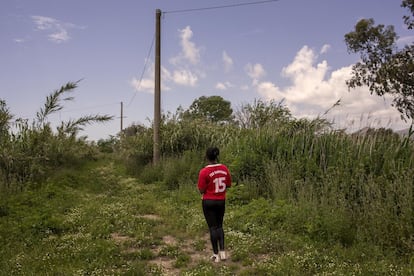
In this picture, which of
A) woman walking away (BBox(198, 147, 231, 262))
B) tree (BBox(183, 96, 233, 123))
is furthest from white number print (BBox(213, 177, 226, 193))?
tree (BBox(183, 96, 233, 123))

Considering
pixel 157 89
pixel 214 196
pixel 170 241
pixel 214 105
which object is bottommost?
pixel 170 241

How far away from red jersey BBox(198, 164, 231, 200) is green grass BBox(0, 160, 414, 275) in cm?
109

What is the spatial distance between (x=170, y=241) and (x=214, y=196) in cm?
176

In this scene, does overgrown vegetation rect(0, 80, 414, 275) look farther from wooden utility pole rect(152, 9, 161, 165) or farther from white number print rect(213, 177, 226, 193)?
wooden utility pole rect(152, 9, 161, 165)

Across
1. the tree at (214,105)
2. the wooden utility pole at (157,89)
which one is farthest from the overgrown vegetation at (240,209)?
the tree at (214,105)

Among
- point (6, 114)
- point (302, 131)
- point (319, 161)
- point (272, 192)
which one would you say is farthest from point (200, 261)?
point (6, 114)

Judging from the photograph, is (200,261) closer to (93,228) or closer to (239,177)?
(93,228)

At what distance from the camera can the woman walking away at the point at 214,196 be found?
19.8 feet

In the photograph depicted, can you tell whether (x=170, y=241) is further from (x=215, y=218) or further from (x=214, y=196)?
(x=214, y=196)

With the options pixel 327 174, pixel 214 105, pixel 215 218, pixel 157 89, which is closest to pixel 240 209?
pixel 327 174

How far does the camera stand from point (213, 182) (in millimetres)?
6035

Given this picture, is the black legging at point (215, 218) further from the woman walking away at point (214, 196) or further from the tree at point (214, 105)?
the tree at point (214, 105)

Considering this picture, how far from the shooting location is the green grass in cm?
548

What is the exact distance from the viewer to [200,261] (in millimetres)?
5957
